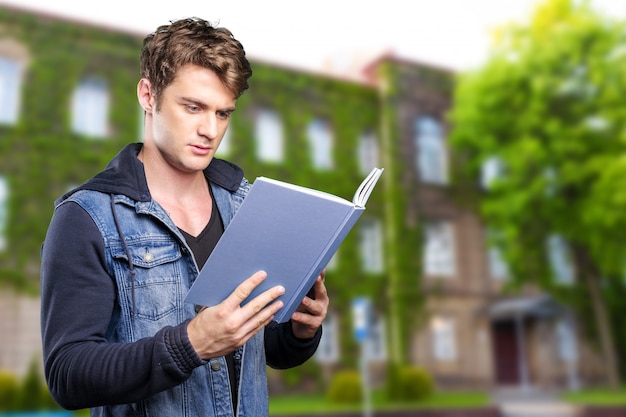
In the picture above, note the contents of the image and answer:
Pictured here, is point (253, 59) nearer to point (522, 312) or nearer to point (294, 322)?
point (522, 312)

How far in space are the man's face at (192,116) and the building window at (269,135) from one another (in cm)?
1866

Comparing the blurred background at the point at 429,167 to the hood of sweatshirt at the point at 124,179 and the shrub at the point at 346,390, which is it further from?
the hood of sweatshirt at the point at 124,179

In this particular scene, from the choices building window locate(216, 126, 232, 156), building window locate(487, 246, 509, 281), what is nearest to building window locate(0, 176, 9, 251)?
building window locate(216, 126, 232, 156)

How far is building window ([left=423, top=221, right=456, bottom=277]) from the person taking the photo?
22.1 metres

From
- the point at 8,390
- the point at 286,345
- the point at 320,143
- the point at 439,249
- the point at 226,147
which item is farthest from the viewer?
the point at 439,249

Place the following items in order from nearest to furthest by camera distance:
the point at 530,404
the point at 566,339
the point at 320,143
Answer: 1. the point at 530,404
2. the point at 320,143
3. the point at 566,339

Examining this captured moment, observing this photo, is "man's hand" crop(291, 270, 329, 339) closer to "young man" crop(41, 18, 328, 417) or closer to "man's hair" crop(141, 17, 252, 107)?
"young man" crop(41, 18, 328, 417)

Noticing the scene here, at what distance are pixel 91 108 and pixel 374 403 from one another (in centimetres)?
1117

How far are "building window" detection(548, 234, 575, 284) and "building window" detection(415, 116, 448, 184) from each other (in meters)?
4.51

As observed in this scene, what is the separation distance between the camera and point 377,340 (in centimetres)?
2088

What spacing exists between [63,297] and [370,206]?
797 inches

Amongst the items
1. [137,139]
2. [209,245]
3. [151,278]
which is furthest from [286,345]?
[137,139]

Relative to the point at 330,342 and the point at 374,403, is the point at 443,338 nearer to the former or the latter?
the point at 330,342

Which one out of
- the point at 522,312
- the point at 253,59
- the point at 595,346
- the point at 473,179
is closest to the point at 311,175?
the point at 253,59
